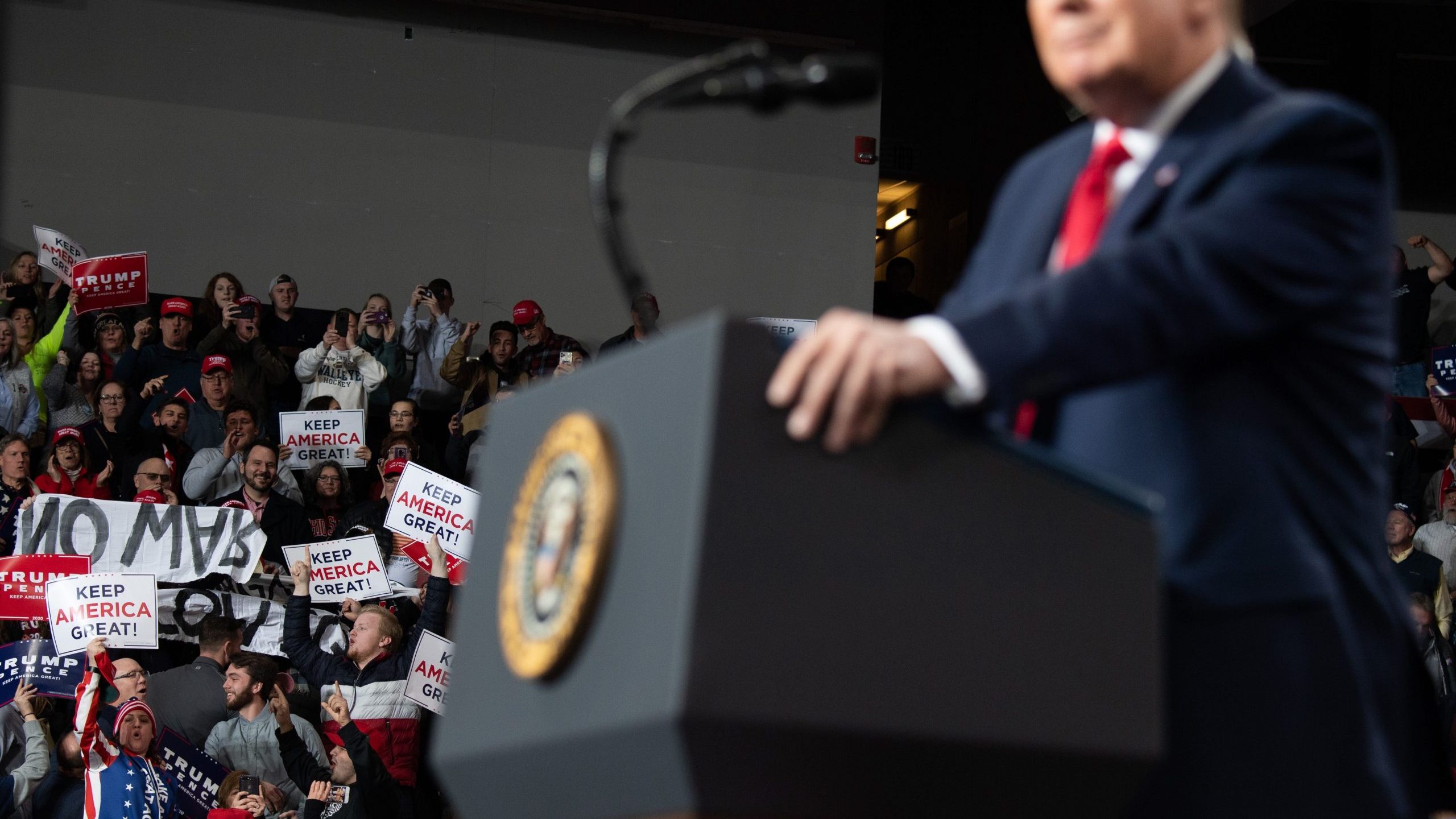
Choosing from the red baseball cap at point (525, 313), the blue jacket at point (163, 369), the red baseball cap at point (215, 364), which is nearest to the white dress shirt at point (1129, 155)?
the red baseball cap at point (215, 364)

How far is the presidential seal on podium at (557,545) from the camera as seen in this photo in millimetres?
1094

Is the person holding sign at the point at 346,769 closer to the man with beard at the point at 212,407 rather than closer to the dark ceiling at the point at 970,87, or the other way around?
the man with beard at the point at 212,407

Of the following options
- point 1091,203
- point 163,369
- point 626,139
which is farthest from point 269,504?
point 1091,203

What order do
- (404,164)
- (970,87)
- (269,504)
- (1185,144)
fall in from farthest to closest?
1. (970,87)
2. (404,164)
3. (269,504)
4. (1185,144)

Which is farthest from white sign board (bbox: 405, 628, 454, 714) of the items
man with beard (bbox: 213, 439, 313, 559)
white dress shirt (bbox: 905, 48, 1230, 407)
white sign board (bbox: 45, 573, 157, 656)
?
white dress shirt (bbox: 905, 48, 1230, 407)

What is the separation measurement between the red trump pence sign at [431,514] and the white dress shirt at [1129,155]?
6.72 meters

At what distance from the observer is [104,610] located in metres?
7.32

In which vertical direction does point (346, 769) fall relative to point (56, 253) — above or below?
below

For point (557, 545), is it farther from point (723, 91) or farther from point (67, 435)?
point (67, 435)

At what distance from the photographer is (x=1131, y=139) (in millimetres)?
1326

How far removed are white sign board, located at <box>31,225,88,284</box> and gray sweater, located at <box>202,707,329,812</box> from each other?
3.86m

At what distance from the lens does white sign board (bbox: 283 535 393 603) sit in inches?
302

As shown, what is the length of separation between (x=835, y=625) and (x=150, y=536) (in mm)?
7529

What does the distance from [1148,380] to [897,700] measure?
1.16ft
